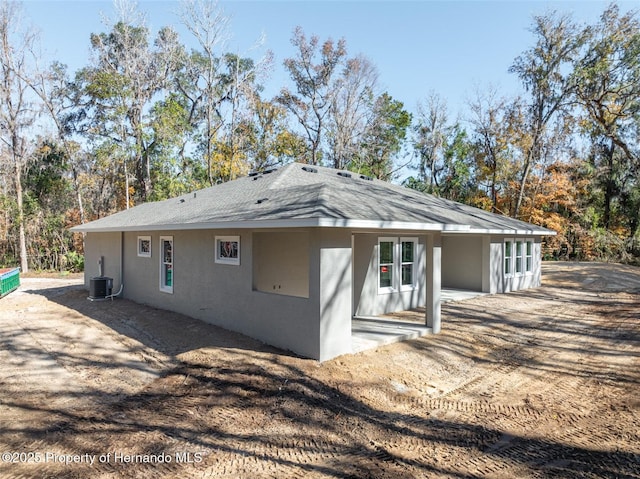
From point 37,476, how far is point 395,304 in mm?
7995

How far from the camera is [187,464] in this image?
3.55 meters

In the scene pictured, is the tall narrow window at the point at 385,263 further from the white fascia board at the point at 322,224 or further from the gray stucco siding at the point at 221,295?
the gray stucco siding at the point at 221,295

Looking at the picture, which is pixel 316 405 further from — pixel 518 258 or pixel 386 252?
pixel 518 258

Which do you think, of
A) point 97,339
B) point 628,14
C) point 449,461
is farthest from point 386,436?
point 628,14

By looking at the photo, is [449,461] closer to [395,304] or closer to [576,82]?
[395,304]

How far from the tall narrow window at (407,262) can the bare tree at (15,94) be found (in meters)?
21.5

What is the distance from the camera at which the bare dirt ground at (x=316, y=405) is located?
3.58 meters

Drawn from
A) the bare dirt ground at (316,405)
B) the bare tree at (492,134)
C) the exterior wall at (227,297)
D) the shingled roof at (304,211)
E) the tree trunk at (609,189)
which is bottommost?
the bare dirt ground at (316,405)

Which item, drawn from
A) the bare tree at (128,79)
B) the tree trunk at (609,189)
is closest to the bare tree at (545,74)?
the tree trunk at (609,189)

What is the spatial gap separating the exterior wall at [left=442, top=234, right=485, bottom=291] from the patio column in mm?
6394

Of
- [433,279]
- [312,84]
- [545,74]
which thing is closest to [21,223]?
[312,84]

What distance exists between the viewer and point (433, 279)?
7.80 meters

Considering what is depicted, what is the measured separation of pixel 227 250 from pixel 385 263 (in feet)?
13.0

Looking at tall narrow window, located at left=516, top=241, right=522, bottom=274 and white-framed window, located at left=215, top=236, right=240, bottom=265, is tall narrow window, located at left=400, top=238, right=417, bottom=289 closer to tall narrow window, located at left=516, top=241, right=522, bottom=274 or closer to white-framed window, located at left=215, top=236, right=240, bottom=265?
white-framed window, located at left=215, top=236, right=240, bottom=265
